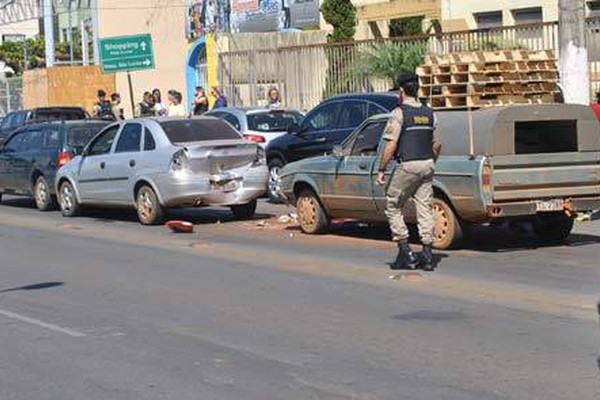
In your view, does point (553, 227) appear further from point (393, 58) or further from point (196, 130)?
point (393, 58)

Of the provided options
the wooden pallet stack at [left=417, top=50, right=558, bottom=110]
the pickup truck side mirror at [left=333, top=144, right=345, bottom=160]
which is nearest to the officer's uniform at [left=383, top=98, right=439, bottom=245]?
the wooden pallet stack at [left=417, top=50, right=558, bottom=110]

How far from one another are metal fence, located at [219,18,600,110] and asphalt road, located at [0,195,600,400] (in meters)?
8.20

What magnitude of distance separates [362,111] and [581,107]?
17.0 ft

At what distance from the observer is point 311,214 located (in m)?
14.3

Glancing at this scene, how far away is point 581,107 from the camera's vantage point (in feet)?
40.7

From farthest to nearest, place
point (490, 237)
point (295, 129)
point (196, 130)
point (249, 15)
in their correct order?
point (249, 15) < point (295, 129) < point (196, 130) < point (490, 237)

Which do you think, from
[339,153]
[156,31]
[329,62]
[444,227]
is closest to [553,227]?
[444,227]

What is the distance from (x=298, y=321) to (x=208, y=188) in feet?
24.2

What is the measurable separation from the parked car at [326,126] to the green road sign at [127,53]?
1202 centimetres

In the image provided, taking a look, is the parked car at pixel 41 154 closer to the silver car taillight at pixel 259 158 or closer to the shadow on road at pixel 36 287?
the silver car taillight at pixel 259 158

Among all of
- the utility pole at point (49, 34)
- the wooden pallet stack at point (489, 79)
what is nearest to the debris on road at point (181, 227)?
the wooden pallet stack at point (489, 79)

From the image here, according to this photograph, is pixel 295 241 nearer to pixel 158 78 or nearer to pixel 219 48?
pixel 219 48

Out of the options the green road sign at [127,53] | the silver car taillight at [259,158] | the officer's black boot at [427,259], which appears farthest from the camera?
the green road sign at [127,53]

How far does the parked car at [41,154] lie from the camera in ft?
63.8
